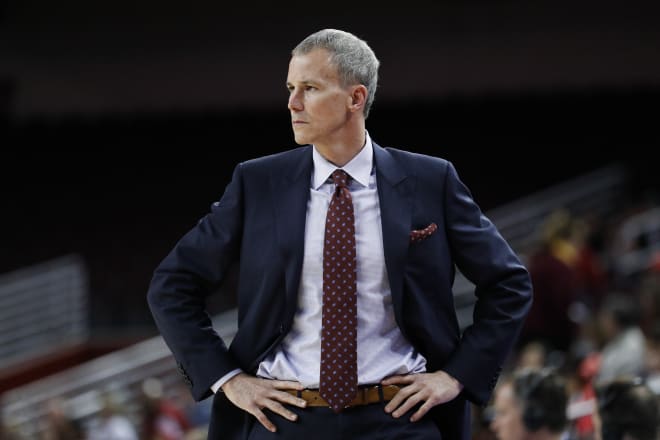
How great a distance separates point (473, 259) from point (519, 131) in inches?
423

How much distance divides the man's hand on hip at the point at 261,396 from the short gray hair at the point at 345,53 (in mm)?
642

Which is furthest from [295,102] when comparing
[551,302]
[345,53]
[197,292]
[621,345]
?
[551,302]

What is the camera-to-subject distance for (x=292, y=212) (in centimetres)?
239

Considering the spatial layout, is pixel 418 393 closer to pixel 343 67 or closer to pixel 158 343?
pixel 343 67

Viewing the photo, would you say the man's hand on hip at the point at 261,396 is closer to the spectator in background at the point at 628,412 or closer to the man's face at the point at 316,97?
the man's face at the point at 316,97

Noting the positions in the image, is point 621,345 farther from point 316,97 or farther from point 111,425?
point 316,97

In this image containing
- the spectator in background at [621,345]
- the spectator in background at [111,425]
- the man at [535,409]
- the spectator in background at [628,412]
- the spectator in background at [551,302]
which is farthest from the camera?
the spectator in background at [111,425]

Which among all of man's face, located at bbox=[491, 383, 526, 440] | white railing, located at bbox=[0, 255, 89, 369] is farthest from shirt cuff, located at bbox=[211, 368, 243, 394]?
white railing, located at bbox=[0, 255, 89, 369]

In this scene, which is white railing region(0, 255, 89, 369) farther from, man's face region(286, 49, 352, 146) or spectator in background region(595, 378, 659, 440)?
man's face region(286, 49, 352, 146)

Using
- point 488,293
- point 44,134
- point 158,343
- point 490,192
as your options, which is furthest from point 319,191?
point 44,134

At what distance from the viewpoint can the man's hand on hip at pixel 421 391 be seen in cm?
232

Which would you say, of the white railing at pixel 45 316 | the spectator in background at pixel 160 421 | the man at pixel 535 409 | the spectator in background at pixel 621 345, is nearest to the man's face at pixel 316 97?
the man at pixel 535 409

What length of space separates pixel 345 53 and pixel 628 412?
1228mm

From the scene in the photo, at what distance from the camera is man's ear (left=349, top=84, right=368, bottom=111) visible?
239 cm
